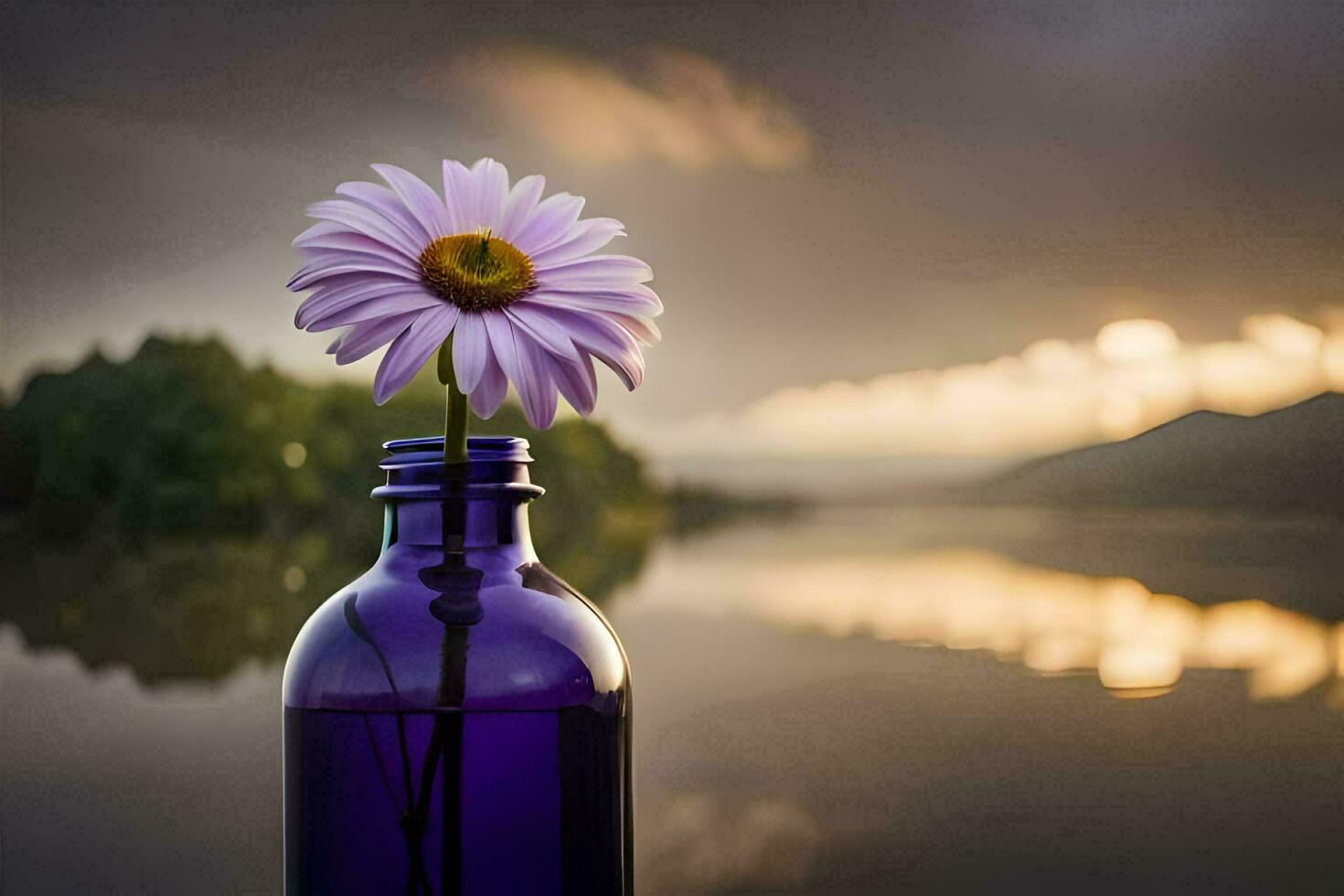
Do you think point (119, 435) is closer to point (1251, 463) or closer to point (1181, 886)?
point (1251, 463)

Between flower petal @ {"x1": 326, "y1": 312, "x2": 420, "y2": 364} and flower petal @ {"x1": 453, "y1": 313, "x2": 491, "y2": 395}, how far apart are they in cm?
2

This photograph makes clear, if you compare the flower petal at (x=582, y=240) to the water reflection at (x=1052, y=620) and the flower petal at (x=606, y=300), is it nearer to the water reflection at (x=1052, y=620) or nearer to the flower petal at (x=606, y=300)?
the flower petal at (x=606, y=300)

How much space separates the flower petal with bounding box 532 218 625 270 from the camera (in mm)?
451

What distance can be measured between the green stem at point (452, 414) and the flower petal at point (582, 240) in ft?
0.17

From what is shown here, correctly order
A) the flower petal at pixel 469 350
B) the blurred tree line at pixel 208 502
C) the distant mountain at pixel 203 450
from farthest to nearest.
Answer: the distant mountain at pixel 203 450
the blurred tree line at pixel 208 502
the flower petal at pixel 469 350

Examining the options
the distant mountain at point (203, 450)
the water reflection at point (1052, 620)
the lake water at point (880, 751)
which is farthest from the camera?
the distant mountain at point (203, 450)

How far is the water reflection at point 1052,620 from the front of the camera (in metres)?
1.56

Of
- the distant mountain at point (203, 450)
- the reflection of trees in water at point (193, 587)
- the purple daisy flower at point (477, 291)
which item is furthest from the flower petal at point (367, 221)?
the distant mountain at point (203, 450)

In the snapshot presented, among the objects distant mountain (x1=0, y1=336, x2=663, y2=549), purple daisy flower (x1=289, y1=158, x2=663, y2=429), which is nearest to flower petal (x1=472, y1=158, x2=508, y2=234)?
Result: purple daisy flower (x1=289, y1=158, x2=663, y2=429)

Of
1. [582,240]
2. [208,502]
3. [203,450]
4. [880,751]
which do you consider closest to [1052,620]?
[880,751]

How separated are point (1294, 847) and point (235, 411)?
379 centimetres

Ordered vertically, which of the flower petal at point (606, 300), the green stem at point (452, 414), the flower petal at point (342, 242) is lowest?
the green stem at point (452, 414)

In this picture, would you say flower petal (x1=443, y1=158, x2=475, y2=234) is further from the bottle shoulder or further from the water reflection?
the water reflection

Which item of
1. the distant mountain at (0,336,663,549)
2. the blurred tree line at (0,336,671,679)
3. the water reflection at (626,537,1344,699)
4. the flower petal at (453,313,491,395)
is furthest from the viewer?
the distant mountain at (0,336,663,549)
